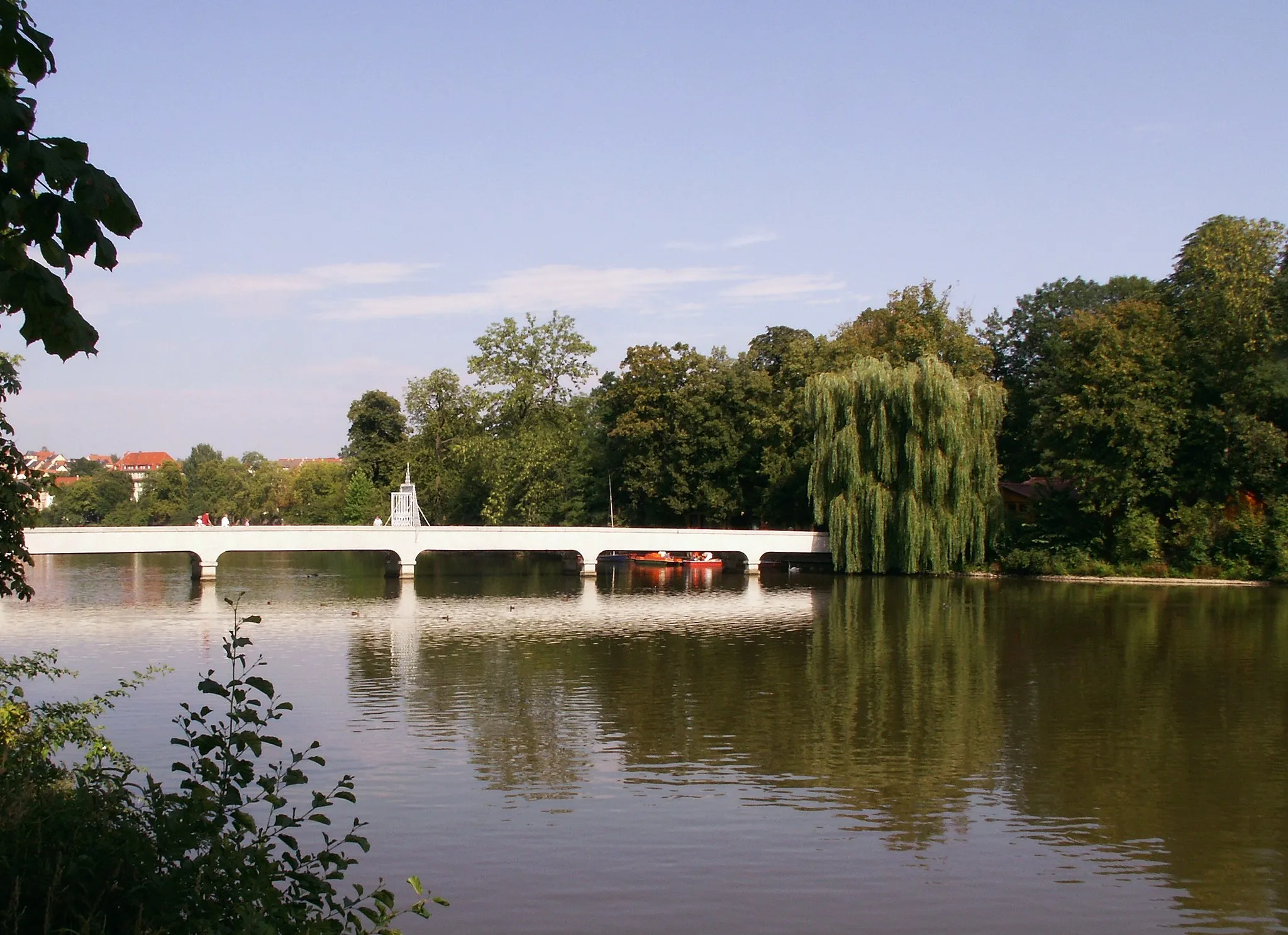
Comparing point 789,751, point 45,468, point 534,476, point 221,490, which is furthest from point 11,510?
point 221,490

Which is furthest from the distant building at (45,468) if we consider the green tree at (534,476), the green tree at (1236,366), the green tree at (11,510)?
the green tree at (1236,366)

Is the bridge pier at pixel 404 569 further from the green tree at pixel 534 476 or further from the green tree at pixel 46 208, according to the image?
the green tree at pixel 46 208

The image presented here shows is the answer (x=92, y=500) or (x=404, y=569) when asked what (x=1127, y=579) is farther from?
(x=92, y=500)

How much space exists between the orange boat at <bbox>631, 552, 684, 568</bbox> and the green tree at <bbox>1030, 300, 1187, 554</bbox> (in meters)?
20.2

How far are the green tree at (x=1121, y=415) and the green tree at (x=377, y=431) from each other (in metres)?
44.6

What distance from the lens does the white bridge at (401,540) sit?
43031 mm

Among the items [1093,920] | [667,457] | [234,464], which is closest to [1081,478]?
[667,457]

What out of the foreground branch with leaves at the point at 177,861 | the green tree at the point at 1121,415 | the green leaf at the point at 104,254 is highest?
the green tree at the point at 1121,415

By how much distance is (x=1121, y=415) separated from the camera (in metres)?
43.8

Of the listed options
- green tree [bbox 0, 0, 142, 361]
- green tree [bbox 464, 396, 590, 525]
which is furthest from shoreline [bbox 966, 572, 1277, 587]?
green tree [bbox 0, 0, 142, 361]

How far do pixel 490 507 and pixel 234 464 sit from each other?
67.5 m

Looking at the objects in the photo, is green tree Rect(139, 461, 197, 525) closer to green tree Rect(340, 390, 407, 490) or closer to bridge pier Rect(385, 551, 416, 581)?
green tree Rect(340, 390, 407, 490)

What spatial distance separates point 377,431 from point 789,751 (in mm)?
65194

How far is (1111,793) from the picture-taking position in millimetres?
15203
